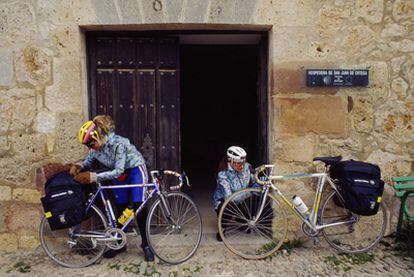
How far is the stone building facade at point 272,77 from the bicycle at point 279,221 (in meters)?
0.30

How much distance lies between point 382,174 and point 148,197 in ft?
8.06

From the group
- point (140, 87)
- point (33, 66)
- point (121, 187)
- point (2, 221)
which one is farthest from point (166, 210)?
point (33, 66)

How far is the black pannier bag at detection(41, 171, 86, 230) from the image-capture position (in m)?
3.21

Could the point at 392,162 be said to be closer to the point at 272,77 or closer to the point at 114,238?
the point at 272,77

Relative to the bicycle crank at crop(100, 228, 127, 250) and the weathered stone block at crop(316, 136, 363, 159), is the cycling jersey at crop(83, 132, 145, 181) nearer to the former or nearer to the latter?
the bicycle crank at crop(100, 228, 127, 250)

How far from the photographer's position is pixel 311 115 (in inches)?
149

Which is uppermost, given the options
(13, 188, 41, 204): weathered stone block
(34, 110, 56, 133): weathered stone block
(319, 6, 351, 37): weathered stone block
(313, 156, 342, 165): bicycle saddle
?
(319, 6, 351, 37): weathered stone block

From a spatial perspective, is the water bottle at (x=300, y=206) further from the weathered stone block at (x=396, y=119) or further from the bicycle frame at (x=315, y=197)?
the weathered stone block at (x=396, y=119)

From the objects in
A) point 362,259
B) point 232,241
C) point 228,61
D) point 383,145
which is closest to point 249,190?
point 232,241

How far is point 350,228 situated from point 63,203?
281 centimetres

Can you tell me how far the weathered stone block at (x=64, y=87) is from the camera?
3.72m

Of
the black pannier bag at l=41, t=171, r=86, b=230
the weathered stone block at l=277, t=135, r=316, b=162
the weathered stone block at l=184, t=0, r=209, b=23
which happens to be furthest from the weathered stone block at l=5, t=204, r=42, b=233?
the weathered stone block at l=277, t=135, r=316, b=162

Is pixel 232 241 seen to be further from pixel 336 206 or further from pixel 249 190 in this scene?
pixel 336 206

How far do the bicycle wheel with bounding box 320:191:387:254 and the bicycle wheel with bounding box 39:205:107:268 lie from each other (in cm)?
220
